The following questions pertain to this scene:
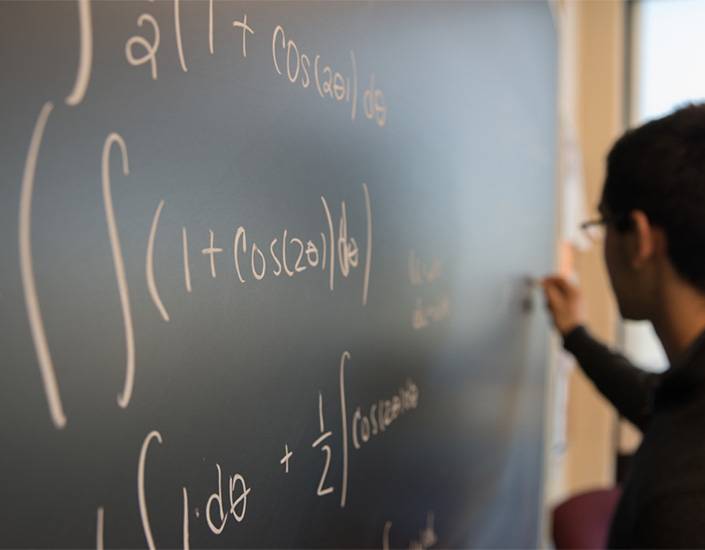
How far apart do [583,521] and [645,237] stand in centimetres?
88

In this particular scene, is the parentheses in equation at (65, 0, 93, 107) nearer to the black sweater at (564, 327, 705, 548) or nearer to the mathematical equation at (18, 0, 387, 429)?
the mathematical equation at (18, 0, 387, 429)

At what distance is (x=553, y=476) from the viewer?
9.18ft

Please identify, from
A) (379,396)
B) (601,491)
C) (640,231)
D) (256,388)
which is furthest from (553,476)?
(256,388)

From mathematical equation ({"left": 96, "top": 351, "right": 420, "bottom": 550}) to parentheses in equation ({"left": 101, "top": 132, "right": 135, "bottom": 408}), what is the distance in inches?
1.6

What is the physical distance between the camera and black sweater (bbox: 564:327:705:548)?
0.85m

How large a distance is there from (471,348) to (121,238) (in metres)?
1.00

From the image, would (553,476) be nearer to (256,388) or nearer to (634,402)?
(634,402)

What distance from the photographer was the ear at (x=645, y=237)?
1090mm

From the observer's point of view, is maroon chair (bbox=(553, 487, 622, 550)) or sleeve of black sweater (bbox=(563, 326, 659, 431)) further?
maroon chair (bbox=(553, 487, 622, 550))

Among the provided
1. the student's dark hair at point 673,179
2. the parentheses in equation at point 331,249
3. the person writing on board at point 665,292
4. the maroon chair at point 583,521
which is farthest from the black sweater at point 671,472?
the maroon chair at point 583,521

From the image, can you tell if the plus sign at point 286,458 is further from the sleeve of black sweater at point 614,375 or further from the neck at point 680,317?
the sleeve of black sweater at point 614,375

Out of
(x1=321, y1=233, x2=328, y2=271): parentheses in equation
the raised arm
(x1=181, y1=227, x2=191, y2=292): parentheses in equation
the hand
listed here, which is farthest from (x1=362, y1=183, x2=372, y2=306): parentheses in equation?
the hand

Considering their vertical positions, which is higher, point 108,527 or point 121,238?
point 121,238

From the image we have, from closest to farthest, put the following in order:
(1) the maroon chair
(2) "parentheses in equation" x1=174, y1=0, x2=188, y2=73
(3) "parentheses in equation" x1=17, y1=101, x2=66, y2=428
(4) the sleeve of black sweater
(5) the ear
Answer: (3) "parentheses in equation" x1=17, y1=101, x2=66, y2=428, (2) "parentheses in equation" x1=174, y1=0, x2=188, y2=73, (5) the ear, (4) the sleeve of black sweater, (1) the maroon chair
